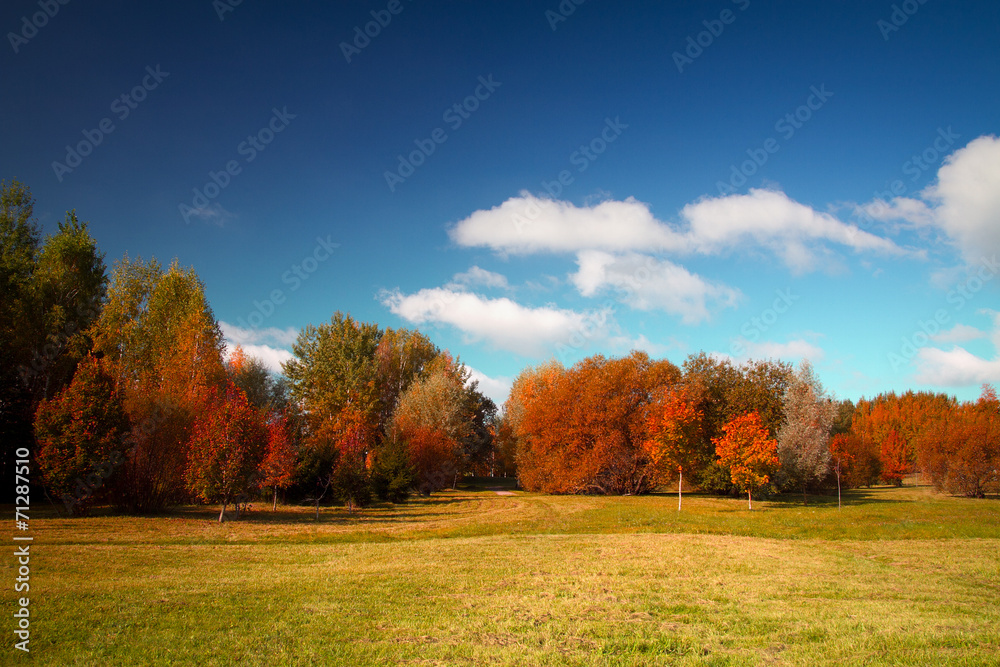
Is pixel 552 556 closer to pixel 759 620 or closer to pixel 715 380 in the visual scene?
pixel 759 620

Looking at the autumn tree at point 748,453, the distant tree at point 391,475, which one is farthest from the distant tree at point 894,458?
the distant tree at point 391,475

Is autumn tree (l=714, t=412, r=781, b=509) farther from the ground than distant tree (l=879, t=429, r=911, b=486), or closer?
farther from the ground

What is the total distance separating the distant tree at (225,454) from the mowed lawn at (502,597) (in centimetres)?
372

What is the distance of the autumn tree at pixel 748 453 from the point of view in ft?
102

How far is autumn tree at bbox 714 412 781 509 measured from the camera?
1224 inches

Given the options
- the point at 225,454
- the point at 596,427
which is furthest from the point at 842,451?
the point at 225,454

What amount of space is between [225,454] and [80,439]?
207 inches

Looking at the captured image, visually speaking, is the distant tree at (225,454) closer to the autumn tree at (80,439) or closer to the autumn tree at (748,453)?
the autumn tree at (80,439)

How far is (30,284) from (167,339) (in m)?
7.33

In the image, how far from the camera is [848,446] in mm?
52938

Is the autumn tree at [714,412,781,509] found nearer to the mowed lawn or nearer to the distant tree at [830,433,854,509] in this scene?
the mowed lawn

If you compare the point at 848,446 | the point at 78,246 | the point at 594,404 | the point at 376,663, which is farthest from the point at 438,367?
the point at 376,663

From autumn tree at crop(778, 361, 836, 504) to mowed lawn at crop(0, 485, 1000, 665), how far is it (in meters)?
21.3

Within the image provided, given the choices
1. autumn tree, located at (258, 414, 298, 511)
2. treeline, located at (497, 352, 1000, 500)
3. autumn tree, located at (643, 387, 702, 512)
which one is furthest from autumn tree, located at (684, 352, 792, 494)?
autumn tree, located at (258, 414, 298, 511)
